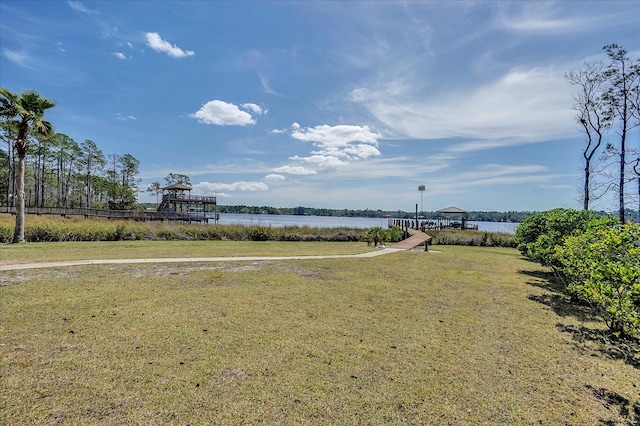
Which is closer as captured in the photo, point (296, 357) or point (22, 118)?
point (296, 357)

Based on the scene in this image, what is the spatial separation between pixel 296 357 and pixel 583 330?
497cm

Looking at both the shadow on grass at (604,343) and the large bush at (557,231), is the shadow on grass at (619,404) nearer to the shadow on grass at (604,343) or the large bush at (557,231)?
the shadow on grass at (604,343)

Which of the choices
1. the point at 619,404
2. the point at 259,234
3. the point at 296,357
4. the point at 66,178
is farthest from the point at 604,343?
the point at 66,178

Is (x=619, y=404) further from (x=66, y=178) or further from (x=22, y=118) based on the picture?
(x=66, y=178)

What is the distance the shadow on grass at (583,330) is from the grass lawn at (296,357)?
5 cm

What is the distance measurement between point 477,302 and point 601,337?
76.0 inches

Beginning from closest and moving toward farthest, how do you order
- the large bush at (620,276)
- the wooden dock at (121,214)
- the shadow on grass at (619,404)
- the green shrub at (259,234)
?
1. the large bush at (620,276)
2. the shadow on grass at (619,404)
3. the green shrub at (259,234)
4. the wooden dock at (121,214)

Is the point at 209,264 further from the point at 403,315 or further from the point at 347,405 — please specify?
the point at 347,405

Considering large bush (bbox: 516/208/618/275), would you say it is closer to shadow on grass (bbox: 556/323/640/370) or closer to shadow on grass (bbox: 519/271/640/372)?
shadow on grass (bbox: 519/271/640/372)

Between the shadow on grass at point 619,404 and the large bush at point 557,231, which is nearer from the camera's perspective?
the shadow on grass at point 619,404

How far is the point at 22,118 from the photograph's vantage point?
14477mm

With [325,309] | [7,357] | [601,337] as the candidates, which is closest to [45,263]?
[7,357]

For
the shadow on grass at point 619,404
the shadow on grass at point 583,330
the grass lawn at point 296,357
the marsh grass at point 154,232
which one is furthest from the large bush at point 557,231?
the marsh grass at point 154,232

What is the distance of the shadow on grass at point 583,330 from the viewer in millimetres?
4121
